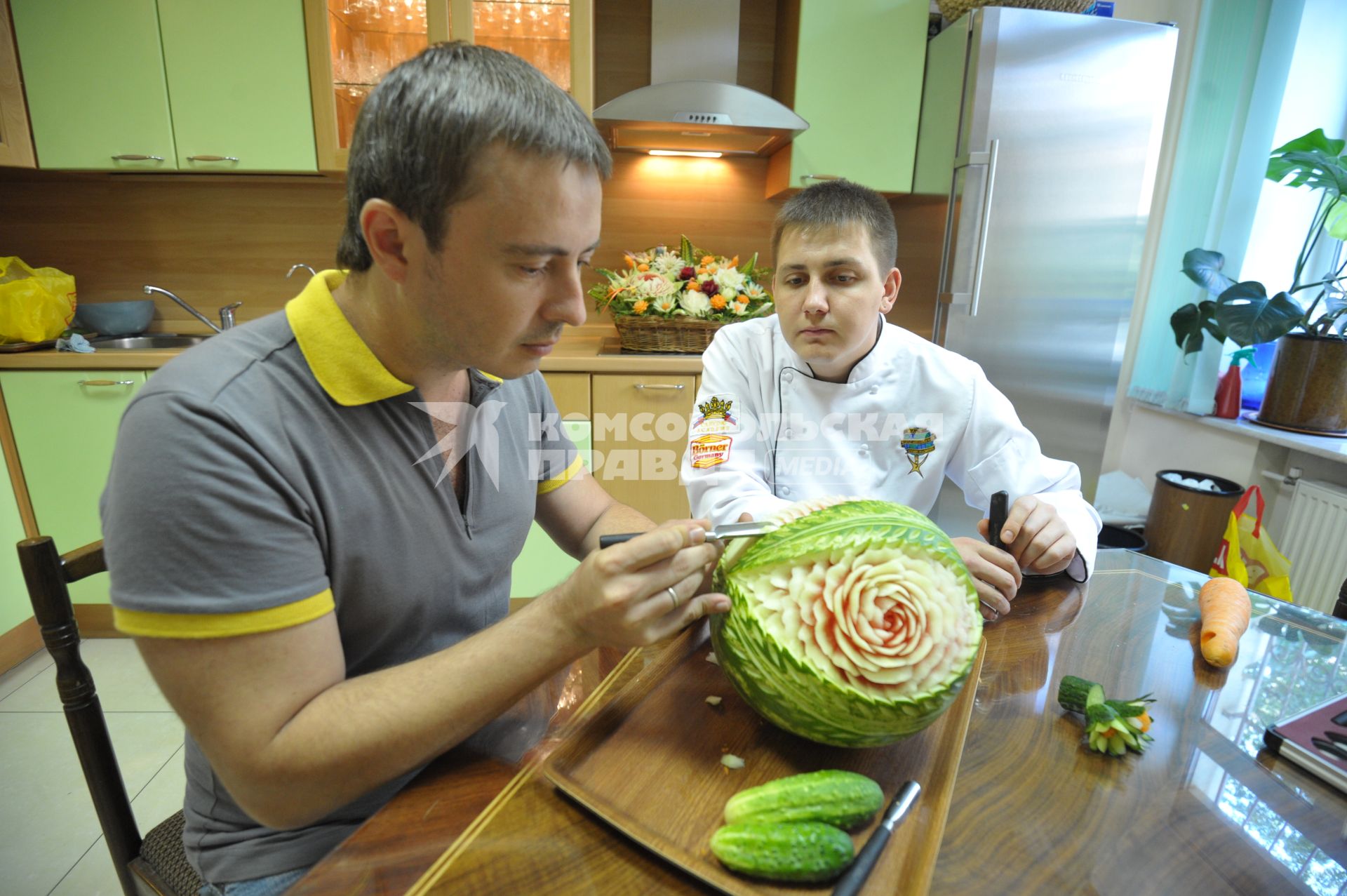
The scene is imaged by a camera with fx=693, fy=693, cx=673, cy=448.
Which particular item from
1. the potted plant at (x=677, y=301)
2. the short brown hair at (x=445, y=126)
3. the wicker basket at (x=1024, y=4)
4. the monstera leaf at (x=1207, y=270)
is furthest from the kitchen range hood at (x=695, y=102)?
the short brown hair at (x=445, y=126)

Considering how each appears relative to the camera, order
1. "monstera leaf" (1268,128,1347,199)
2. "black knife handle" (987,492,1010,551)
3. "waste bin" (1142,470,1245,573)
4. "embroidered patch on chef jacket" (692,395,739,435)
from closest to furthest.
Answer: "black knife handle" (987,492,1010,551) < "embroidered patch on chef jacket" (692,395,739,435) < "monstera leaf" (1268,128,1347,199) < "waste bin" (1142,470,1245,573)

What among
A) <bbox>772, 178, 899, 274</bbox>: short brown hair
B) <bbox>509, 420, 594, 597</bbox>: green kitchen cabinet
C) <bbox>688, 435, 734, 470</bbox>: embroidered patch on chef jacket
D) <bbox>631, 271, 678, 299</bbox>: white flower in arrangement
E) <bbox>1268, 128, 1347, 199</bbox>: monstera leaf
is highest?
<bbox>1268, 128, 1347, 199</bbox>: monstera leaf

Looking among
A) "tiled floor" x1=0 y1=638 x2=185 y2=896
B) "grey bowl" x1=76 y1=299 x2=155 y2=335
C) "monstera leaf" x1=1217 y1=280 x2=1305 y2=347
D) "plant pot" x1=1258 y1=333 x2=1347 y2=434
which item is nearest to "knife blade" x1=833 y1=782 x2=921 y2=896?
"tiled floor" x1=0 y1=638 x2=185 y2=896

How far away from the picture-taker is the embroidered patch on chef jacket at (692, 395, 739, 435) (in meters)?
1.52

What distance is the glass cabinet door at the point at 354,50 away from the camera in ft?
7.75

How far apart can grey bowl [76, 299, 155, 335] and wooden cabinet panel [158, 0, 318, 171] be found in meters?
0.62

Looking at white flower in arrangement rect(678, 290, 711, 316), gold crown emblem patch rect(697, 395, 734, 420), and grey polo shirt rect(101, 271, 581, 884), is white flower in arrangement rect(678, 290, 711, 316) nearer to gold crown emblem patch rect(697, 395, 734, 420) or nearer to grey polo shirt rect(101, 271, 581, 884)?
gold crown emblem patch rect(697, 395, 734, 420)

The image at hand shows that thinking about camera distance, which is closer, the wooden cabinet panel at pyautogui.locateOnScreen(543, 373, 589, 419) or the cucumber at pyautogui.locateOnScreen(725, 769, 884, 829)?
the cucumber at pyautogui.locateOnScreen(725, 769, 884, 829)

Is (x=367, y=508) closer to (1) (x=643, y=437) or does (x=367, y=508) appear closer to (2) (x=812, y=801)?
(2) (x=812, y=801)

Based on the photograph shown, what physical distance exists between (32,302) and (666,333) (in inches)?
84.5

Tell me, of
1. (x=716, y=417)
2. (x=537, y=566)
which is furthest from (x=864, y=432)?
(x=537, y=566)

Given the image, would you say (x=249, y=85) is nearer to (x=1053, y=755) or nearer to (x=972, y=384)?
(x=972, y=384)

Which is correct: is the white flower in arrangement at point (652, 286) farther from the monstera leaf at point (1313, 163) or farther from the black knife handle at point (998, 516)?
the monstera leaf at point (1313, 163)

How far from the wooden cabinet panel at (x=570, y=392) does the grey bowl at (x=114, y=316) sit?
165cm
